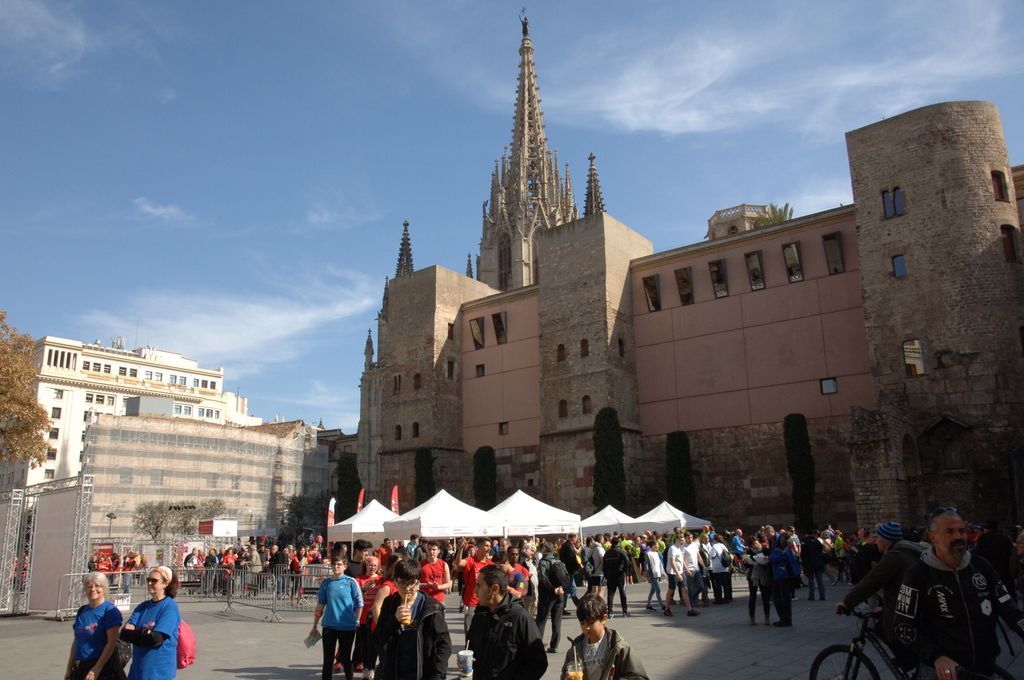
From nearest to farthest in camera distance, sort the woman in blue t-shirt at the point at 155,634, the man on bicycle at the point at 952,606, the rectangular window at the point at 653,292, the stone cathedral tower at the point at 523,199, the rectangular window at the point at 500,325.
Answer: the man on bicycle at the point at 952,606
the woman in blue t-shirt at the point at 155,634
the rectangular window at the point at 653,292
the rectangular window at the point at 500,325
the stone cathedral tower at the point at 523,199

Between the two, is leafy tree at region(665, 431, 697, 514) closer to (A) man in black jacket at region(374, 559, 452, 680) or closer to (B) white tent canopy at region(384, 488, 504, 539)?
(B) white tent canopy at region(384, 488, 504, 539)

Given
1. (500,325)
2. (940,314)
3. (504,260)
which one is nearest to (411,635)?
(940,314)

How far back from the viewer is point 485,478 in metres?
36.5

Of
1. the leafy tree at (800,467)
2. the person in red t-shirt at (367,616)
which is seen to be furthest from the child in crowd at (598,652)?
the leafy tree at (800,467)

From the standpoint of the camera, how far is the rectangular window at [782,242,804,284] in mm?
30117

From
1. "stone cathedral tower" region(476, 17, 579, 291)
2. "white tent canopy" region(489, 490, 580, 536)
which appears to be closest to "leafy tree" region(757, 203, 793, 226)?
"stone cathedral tower" region(476, 17, 579, 291)

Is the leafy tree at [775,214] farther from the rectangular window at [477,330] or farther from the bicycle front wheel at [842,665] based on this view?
the bicycle front wheel at [842,665]

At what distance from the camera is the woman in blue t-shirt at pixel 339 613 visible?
8.12 m

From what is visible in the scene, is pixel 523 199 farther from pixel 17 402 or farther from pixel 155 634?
pixel 155 634

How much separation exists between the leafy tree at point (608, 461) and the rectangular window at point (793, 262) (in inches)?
333

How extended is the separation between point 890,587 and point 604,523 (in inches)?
716

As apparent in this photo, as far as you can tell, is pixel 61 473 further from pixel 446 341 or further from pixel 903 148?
pixel 903 148

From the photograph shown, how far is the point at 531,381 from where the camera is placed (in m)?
36.4

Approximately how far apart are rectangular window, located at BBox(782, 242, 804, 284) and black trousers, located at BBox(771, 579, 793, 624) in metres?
19.1
